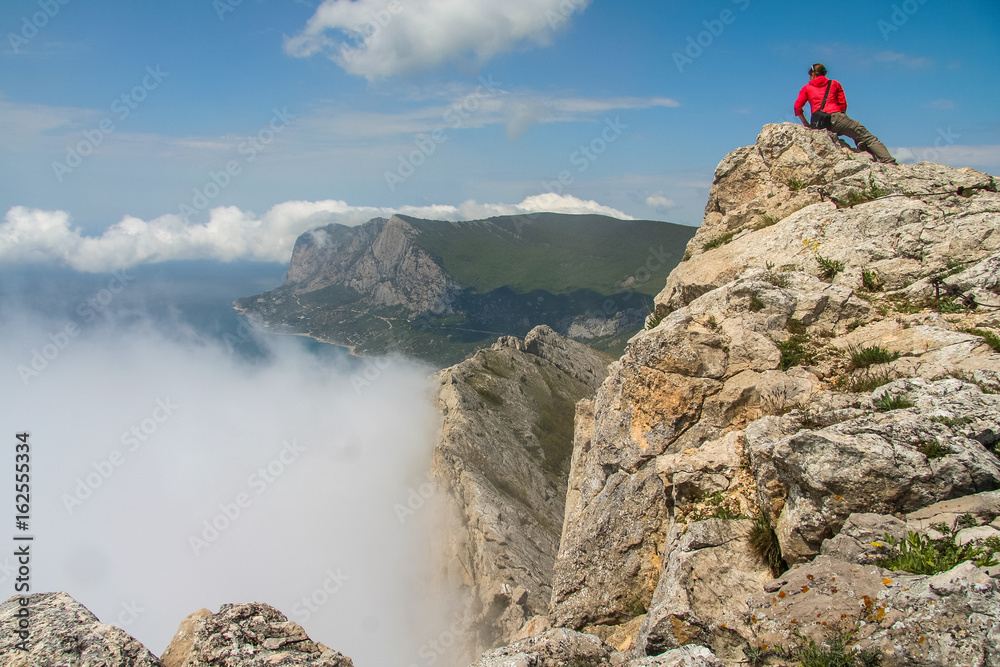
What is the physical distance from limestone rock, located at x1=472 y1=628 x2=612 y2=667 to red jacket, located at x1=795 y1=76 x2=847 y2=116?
22895 mm

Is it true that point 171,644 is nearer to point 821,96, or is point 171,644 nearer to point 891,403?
point 891,403

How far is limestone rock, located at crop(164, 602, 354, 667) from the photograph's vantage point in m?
10.2

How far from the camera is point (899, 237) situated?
14695 millimetres

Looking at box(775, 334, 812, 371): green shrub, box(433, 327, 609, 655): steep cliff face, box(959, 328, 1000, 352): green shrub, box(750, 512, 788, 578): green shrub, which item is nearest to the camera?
box(750, 512, 788, 578): green shrub

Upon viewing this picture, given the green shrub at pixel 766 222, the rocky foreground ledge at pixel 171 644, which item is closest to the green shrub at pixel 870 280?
the green shrub at pixel 766 222

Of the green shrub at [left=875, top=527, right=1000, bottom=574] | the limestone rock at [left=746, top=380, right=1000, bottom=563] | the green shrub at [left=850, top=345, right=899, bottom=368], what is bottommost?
the green shrub at [left=875, top=527, right=1000, bottom=574]

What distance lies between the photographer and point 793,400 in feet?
39.6

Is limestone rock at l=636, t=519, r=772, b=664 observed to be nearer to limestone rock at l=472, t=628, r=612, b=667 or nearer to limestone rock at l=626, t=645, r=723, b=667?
limestone rock at l=626, t=645, r=723, b=667

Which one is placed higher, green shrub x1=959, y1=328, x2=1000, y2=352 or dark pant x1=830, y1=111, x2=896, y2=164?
dark pant x1=830, y1=111, x2=896, y2=164

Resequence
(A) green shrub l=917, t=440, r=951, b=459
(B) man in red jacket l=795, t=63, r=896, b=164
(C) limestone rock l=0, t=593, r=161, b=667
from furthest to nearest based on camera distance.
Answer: (B) man in red jacket l=795, t=63, r=896, b=164 < (C) limestone rock l=0, t=593, r=161, b=667 < (A) green shrub l=917, t=440, r=951, b=459

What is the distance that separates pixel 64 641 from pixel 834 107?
29.6 metres

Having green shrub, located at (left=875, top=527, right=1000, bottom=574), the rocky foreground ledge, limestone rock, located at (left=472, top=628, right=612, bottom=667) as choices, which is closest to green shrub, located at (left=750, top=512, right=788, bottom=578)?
green shrub, located at (left=875, top=527, right=1000, bottom=574)

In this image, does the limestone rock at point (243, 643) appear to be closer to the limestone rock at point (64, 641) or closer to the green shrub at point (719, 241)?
the limestone rock at point (64, 641)

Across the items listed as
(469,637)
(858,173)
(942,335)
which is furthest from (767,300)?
(469,637)
